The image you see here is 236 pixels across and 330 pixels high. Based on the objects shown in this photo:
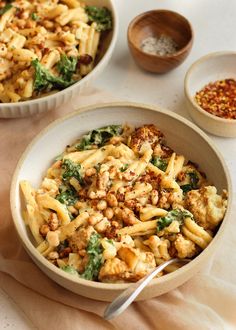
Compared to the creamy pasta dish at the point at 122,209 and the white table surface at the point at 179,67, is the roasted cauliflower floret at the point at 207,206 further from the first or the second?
the white table surface at the point at 179,67

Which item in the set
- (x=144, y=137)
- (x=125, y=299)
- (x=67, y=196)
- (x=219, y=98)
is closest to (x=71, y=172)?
(x=67, y=196)

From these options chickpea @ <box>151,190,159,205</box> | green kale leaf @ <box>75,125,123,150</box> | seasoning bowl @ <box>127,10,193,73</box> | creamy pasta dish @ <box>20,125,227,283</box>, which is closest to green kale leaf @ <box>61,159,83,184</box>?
creamy pasta dish @ <box>20,125,227,283</box>

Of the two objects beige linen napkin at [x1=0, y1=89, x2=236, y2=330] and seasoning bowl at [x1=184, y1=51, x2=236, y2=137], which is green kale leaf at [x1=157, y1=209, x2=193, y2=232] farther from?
seasoning bowl at [x1=184, y1=51, x2=236, y2=137]

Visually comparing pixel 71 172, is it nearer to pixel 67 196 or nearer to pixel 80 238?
pixel 67 196

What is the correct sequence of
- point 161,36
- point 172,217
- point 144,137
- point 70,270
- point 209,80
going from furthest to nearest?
point 161,36 < point 209,80 < point 144,137 < point 172,217 < point 70,270

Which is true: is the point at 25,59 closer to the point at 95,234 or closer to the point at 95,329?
the point at 95,234

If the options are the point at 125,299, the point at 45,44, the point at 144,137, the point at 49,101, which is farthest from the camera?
the point at 45,44
